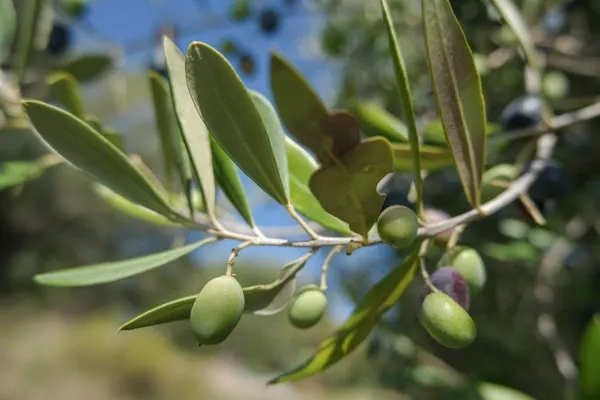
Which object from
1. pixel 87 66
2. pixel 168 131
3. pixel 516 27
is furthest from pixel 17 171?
pixel 516 27

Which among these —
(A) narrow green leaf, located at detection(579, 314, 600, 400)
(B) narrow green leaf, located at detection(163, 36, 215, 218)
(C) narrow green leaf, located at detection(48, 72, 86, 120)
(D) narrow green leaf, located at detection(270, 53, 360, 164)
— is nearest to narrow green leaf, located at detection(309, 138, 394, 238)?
(D) narrow green leaf, located at detection(270, 53, 360, 164)

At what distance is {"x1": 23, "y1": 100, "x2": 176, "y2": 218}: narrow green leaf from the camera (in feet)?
1.92

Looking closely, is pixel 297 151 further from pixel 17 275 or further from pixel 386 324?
pixel 17 275

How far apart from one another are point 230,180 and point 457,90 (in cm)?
24

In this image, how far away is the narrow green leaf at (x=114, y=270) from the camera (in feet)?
2.06

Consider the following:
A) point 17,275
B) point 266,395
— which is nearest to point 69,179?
point 17,275

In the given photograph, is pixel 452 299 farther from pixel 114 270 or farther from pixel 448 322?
pixel 114 270

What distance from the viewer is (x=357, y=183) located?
54 centimetres

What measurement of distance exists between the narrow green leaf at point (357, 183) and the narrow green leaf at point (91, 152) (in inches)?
7.4

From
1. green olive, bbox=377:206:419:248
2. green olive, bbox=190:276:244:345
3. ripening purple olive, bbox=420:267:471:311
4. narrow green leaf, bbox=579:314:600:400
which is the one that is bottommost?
narrow green leaf, bbox=579:314:600:400

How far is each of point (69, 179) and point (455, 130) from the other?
14.4 metres

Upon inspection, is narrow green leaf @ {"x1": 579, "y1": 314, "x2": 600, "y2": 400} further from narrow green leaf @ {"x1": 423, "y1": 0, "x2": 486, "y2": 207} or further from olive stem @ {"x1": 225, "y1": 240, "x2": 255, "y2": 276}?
olive stem @ {"x1": 225, "y1": 240, "x2": 255, "y2": 276}

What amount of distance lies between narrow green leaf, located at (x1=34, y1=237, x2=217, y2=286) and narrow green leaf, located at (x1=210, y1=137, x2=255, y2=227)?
0.05m

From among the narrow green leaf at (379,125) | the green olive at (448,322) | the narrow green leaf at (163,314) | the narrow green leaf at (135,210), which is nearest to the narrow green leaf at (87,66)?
the narrow green leaf at (135,210)
